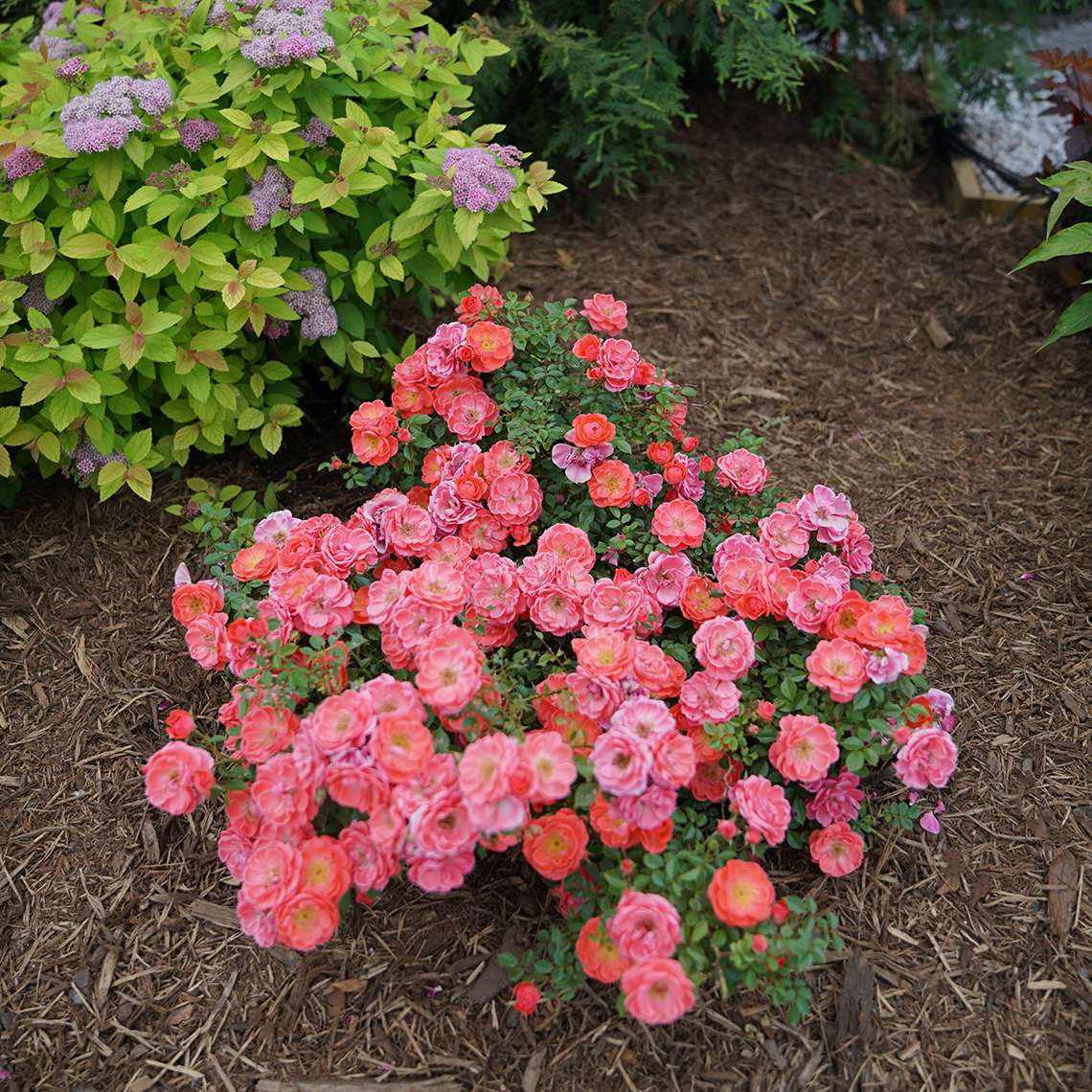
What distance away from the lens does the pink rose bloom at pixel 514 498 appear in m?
2.04

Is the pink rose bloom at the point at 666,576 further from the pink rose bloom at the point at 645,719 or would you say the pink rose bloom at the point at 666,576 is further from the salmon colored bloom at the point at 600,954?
the salmon colored bloom at the point at 600,954

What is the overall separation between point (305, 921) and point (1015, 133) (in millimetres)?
4564

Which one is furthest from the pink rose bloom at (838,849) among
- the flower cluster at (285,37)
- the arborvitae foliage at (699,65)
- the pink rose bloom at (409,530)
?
the arborvitae foliage at (699,65)

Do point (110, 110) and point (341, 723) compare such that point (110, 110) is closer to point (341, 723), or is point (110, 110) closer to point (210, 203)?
point (210, 203)

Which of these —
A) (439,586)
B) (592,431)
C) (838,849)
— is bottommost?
(838,849)

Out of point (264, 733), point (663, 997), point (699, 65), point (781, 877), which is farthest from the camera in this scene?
point (699, 65)

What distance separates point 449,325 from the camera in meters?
2.23

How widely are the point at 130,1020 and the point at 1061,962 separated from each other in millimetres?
1699

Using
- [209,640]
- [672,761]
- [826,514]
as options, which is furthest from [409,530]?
[826,514]

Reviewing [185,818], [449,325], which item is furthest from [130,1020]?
[449,325]

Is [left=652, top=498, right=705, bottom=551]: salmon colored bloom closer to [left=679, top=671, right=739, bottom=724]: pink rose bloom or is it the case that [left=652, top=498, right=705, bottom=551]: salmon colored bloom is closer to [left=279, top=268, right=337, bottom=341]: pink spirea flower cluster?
[left=679, top=671, right=739, bottom=724]: pink rose bloom

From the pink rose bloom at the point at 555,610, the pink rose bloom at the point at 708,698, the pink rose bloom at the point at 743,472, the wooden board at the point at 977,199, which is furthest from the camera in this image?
the wooden board at the point at 977,199

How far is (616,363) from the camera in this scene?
7.02 feet

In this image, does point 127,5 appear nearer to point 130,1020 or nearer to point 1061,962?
point 130,1020
